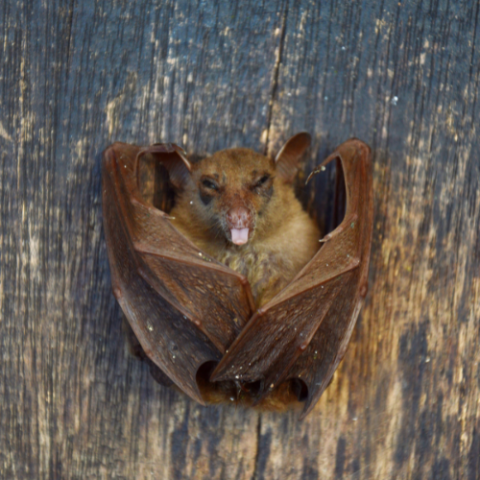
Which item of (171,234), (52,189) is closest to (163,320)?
(171,234)

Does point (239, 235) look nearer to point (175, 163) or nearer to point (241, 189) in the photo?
point (241, 189)

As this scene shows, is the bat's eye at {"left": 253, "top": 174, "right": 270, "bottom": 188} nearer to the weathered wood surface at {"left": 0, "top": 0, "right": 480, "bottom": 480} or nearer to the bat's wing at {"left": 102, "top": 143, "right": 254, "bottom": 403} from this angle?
the weathered wood surface at {"left": 0, "top": 0, "right": 480, "bottom": 480}

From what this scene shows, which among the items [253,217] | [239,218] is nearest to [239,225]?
[239,218]

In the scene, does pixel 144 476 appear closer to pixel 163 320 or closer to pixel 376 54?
pixel 163 320

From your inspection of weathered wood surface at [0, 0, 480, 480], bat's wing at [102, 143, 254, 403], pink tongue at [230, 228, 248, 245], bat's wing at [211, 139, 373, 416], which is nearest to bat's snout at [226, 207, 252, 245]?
pink tongue at [230, 228, 248, 245]

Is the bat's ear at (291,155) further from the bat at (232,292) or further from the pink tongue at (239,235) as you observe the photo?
the pink tongue at (239,235)

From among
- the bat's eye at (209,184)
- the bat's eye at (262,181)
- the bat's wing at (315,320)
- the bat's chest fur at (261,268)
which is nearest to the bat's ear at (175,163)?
the bat's eye at (209,184)
